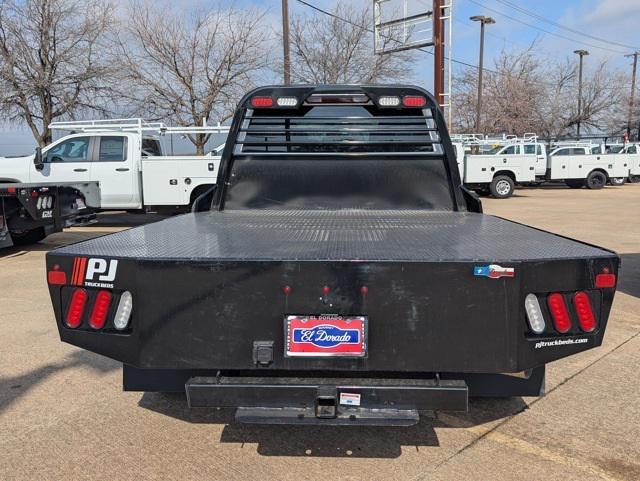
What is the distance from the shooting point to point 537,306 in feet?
8.22

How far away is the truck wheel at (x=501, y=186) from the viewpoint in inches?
848

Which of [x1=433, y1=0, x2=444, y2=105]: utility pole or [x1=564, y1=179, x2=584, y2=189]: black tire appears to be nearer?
[x1=433, y1=0, x2=444, y2=105]: utility pole

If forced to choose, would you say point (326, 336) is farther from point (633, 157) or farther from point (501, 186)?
point (633, 157)

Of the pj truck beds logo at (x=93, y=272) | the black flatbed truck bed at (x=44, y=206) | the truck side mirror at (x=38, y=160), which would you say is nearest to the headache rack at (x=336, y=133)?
the pj truck beds logo at (x=93, y=272)

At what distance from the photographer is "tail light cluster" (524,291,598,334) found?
8.21 ft

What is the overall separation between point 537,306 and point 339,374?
3.03ft

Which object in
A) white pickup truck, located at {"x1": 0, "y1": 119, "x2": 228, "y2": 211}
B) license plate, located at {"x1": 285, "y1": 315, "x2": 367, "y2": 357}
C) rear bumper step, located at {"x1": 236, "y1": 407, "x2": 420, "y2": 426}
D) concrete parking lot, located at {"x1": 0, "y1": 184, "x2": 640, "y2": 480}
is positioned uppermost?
white pickup truck, located at {"x1": 0, "y1": 119, "x2": 228, "y2": 211}

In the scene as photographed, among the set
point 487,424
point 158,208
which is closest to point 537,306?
point 487,424

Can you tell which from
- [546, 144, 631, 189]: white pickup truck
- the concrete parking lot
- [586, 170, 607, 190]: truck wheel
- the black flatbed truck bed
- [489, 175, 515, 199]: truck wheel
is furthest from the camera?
[586, 170, 607, 190]: truck wheel

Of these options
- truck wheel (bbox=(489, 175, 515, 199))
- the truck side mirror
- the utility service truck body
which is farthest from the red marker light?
truck wheel (bbox=(489, 175, 515, 199))

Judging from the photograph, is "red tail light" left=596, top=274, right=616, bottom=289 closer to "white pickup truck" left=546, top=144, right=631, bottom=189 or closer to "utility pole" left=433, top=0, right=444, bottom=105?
"utility pole" left=433, top=0, right=444, bottom=105

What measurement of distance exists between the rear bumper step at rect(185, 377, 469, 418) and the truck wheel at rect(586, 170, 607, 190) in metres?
25.8

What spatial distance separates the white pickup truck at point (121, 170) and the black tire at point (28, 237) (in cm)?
176

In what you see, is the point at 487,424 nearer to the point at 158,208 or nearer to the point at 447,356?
the point at 447,356
